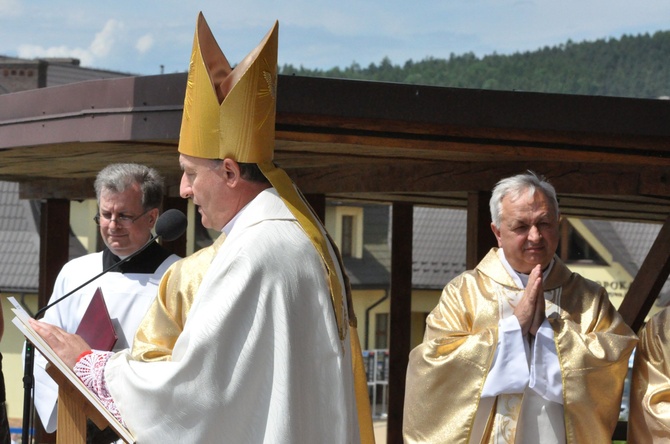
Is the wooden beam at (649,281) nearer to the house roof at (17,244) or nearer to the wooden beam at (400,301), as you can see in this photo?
the wooden beam at (400,301)

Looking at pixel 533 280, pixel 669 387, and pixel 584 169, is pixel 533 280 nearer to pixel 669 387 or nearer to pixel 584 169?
pixel 669 387

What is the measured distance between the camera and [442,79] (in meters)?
102

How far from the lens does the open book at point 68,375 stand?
3059 millimetres

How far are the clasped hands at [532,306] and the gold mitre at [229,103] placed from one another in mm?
1441

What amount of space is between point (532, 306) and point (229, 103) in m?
1.64

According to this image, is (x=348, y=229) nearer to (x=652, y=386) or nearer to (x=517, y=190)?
(x=517, y=190)

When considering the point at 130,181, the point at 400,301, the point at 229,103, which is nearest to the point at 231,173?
the point at 229,103

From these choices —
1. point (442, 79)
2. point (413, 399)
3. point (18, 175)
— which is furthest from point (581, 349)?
point (442, 79)

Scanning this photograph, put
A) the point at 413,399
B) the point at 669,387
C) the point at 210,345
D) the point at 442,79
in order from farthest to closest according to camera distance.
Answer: the point at 442,79
the point at 413,399
the point at 669,387
the point at 210,345

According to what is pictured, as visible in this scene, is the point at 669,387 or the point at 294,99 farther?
the point at 294,99

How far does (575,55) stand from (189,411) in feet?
375

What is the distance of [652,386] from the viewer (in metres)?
4.30

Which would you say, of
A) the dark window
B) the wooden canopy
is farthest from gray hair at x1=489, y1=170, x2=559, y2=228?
the dark window

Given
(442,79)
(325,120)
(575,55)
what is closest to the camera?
(325,120)
